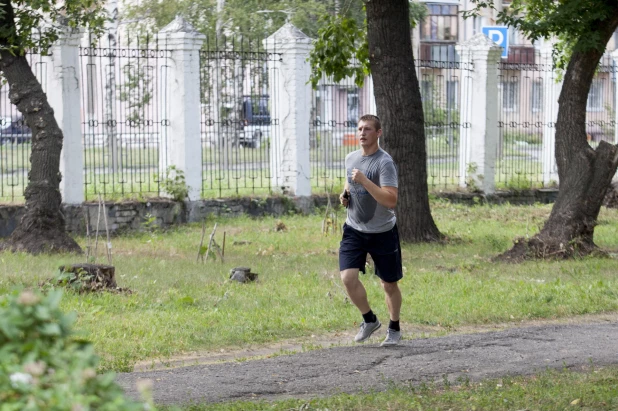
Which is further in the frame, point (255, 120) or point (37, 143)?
point (255, 120)

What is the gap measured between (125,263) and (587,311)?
591 cm

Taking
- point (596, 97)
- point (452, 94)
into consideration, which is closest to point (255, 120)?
point (452, 94)

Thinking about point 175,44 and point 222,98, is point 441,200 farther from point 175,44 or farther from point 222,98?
point 175,44

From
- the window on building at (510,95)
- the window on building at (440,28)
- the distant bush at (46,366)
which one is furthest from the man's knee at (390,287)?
the window on building at (440,28)

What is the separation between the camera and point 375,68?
46.7ft

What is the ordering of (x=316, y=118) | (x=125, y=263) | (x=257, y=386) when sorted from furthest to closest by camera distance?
1. (x=316, y=118)
2. (x=125, y=263)
3. (x=257, y=386)

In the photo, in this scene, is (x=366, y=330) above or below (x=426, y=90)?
below

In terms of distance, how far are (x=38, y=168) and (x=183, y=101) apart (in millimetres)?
3907

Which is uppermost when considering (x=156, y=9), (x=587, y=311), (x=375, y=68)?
(x=156, y=9)

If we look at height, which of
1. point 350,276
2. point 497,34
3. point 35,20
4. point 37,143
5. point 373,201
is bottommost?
point 350,276

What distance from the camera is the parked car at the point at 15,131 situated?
49.8 feet

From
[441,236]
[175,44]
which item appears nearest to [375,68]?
[441,236]

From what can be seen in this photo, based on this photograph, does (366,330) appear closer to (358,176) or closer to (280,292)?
(358,176)

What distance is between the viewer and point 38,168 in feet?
43.7
